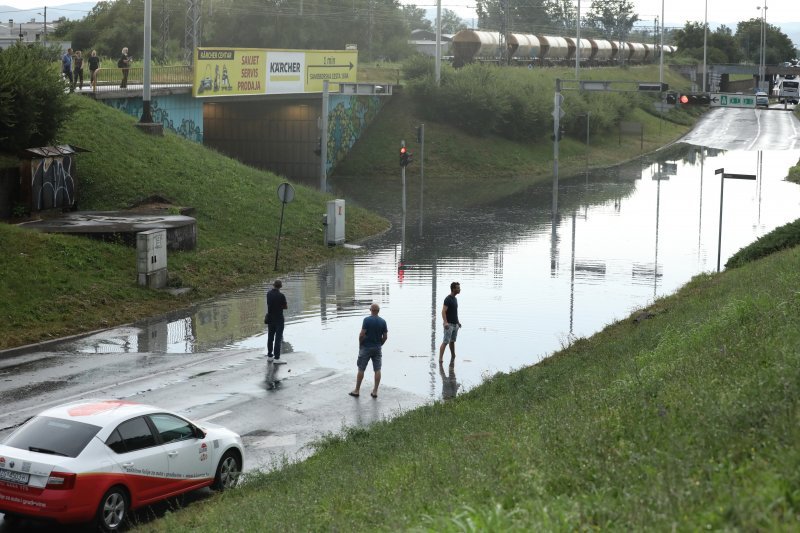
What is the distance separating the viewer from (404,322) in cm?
2353

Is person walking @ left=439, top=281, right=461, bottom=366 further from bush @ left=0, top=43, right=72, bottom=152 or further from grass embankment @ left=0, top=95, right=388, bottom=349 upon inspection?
bush @ left=0, top=43, right=72, bottom=152

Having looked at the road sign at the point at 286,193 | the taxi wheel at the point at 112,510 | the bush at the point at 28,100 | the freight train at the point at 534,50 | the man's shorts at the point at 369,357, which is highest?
the freight train at the point at 534,50

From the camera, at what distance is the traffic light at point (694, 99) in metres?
49.3

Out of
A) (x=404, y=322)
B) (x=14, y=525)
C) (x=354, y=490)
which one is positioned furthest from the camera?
(x=404, y=322)

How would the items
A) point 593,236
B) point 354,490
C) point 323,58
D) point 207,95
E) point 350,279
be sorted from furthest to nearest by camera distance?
point 323,58 < point 207,95 < point 593,236 < point 350,279 < point 354,490

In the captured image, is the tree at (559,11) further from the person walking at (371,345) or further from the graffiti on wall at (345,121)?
the person walking at (371,345)

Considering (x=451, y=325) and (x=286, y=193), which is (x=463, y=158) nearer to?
(x=286, y=193)

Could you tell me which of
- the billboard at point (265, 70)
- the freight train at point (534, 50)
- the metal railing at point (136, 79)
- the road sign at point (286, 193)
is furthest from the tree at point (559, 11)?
the road sign at point (286, 193)

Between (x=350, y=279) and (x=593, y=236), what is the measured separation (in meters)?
13.4

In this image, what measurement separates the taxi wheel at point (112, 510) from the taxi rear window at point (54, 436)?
Answer: 56 cm

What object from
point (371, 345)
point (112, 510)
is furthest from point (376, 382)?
point (112, 510)

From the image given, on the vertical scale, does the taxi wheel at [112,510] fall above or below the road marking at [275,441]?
above

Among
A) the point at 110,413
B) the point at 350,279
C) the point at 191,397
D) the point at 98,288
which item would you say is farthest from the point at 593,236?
the point at 110,413

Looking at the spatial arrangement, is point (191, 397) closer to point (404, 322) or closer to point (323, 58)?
point (404, 322)
